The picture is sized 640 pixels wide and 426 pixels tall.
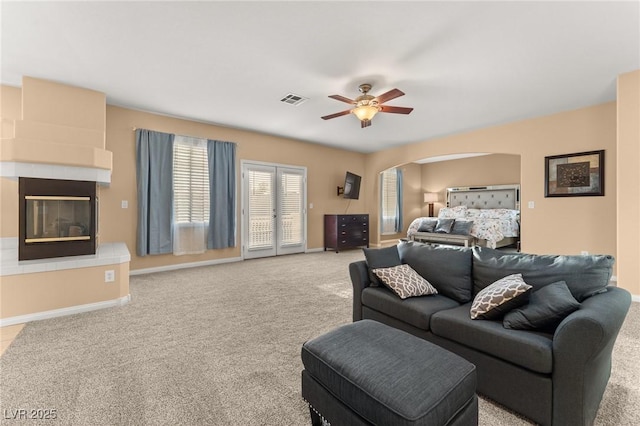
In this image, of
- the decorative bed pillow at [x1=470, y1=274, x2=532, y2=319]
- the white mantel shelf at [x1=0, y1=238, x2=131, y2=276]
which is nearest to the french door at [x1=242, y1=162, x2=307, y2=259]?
the white mantel shelf at [x1=0, y1=238, x2=131, y2=276]

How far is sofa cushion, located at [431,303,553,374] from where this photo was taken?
1.38m

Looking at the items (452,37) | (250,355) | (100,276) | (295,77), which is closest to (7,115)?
(100,276)

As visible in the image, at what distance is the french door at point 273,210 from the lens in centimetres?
594

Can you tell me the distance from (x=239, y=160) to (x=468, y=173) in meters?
6.78

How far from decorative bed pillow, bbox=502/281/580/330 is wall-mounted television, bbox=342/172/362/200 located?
5714 millimetres

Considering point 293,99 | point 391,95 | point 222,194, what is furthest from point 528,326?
point 222,194

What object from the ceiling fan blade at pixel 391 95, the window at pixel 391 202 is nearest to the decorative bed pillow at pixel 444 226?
the window at pixel 391 202

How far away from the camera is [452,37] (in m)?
2.58

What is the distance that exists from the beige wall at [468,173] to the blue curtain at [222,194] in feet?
22.1

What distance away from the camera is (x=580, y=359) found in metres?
1.27

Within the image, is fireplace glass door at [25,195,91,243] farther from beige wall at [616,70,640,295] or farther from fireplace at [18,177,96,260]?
beige wall at [616,70,640,295]

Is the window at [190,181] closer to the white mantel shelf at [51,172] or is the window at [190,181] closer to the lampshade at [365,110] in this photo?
the white mantel shelf at [51,172]

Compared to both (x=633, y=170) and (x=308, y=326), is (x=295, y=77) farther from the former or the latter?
(x=633, y=170)

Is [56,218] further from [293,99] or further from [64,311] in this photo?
[293,99]
